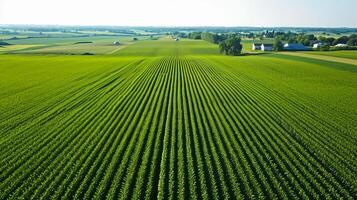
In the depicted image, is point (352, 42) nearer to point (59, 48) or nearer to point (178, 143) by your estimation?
point (59, 48)

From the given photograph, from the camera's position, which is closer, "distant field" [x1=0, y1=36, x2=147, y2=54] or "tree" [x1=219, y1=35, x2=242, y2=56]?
"tree" [x1=219, y1=35, x2=242, y2=56]

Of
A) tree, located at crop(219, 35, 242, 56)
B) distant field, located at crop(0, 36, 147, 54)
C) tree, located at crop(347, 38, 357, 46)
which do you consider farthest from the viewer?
tree, located at crop(347, 38, 357, 46)

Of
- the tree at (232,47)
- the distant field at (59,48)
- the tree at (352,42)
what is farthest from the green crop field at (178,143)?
the tree at (352,42)

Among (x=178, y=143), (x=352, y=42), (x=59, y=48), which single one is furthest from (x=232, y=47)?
(x=178, y=143)

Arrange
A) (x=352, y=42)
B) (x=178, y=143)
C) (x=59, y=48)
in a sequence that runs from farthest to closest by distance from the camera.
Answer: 1. (x=352, y=42)
2. (x=59, y=48)
3. (x=178, y=143)

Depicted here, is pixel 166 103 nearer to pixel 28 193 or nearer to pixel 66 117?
pixel 66 117

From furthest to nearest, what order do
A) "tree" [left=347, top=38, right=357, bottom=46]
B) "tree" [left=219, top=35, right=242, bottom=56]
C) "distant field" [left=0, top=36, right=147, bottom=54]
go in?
1. "tree" [left=347, top=38, right=357, bottom=46]
2. "distant field" [left=0, top=36, right=147, bottom=54]
3. "tree" [left=219, top=35, right=242, bottom=56]

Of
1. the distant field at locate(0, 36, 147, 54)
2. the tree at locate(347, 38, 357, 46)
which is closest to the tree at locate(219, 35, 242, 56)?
the distant field at locate(0, 36, 147, 54)

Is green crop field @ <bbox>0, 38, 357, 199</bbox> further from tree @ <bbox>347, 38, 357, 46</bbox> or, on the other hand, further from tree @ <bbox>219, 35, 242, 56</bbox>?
tree @ <bbox>347, 38, 357, 46</bbox>
